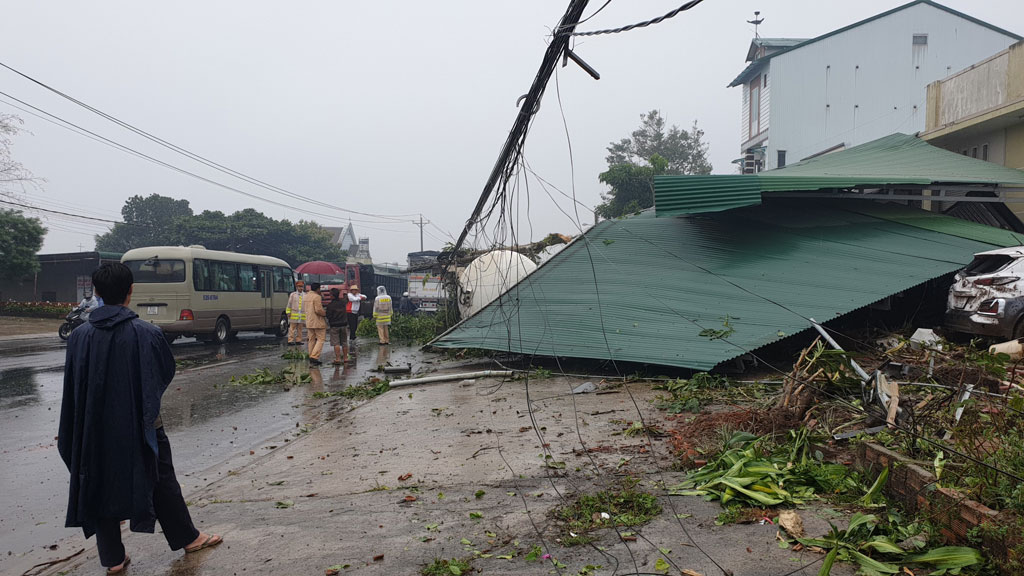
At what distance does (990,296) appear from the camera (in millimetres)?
8883

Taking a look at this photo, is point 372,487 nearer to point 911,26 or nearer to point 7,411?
point 7,411

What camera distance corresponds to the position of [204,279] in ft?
58.5

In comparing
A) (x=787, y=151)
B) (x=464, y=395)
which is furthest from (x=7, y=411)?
(x=787, y=151)

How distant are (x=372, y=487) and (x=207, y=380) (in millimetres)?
7804

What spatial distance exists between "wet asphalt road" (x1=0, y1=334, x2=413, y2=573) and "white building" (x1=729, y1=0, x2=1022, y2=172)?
22666mm

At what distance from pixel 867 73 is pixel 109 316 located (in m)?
32.2

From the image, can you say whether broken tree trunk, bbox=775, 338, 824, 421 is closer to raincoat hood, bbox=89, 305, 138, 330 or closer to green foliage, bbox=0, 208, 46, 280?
raincoat hood, bbox=89, 305, 138, 330

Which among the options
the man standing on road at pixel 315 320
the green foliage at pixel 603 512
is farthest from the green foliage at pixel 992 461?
the man standing on road at pixel 315 320

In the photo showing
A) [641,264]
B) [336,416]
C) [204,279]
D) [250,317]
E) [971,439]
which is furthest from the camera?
[250,317]

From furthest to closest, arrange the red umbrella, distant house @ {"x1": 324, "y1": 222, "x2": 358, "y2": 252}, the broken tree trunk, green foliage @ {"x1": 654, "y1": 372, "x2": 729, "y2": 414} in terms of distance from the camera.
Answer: distant house @ {"x1": 324, "y1": 222, "x2": 358, "y2": 252} → the red umbrella → green foliage @ {"x1": 654, "y1": 372, "x2": 729, "y2": 414} → the broken tree trunk

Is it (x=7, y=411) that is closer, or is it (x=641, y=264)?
(x=7, y=411)

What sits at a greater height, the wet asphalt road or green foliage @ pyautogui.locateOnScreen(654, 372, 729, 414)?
green foliage @ pyautogui.locateOnScreen(654, 372, 729, 414)

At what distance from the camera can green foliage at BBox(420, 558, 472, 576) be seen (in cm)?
335

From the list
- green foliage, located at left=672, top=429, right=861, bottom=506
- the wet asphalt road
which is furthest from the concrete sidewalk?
the wet asphalt road
